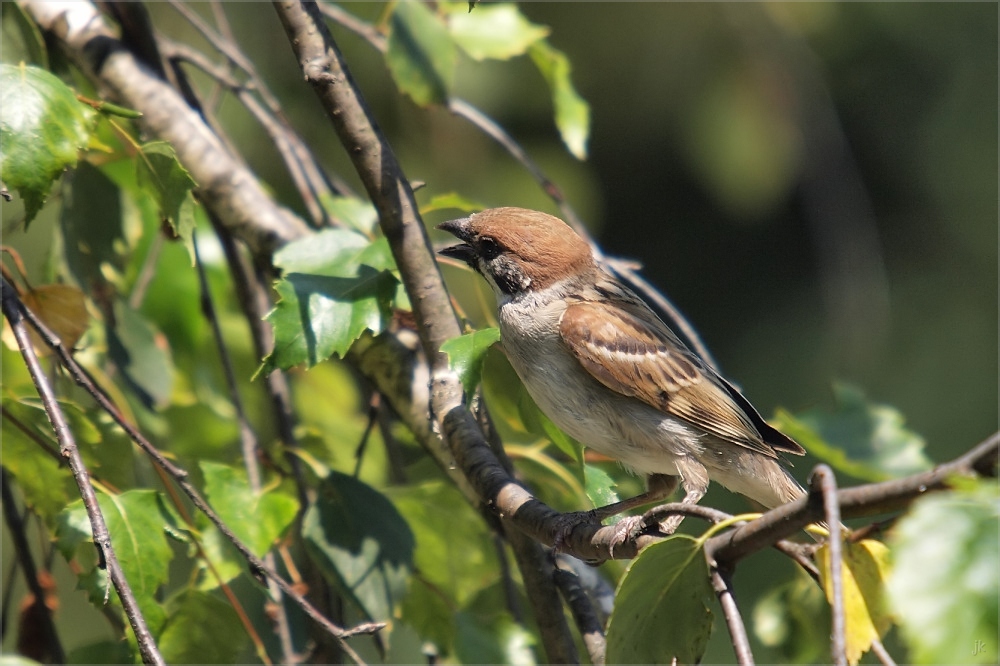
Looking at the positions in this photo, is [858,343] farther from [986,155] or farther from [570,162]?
[986,155]

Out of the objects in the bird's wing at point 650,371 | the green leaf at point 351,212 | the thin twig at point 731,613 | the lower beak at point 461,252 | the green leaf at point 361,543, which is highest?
the green leaf at point 351,212

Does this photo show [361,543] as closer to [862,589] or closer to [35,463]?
[35,463]

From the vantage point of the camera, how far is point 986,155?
32.0ft

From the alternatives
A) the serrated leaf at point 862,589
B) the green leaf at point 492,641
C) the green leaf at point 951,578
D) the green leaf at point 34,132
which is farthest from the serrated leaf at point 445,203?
the green leaf at point 951,578

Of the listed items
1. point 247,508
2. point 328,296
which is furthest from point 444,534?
point 328,296

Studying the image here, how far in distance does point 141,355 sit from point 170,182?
1.10 metres

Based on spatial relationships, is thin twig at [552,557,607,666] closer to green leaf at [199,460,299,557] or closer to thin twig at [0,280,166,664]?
green leaf at [199,460,299,557]

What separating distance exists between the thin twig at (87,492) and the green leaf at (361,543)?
73cm

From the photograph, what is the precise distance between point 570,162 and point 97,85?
5.11 m

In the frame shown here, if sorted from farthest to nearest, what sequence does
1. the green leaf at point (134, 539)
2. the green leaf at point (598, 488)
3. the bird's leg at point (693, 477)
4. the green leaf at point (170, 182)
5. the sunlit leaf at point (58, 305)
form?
the bird's leg at point (693, 477) < the sunlit leaf at point (58, 305) < the green leaf at point (598, 488) < the green leaf at point (170, 182) < the green leaf at point (134, 539)

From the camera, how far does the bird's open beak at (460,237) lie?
10.7 feet

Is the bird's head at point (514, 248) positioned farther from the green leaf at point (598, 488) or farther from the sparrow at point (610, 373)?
the green leaf at point (598, 488)

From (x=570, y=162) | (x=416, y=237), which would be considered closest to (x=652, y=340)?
(x=416, y=237)

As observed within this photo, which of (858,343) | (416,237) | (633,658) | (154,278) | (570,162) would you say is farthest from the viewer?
(570,162)
